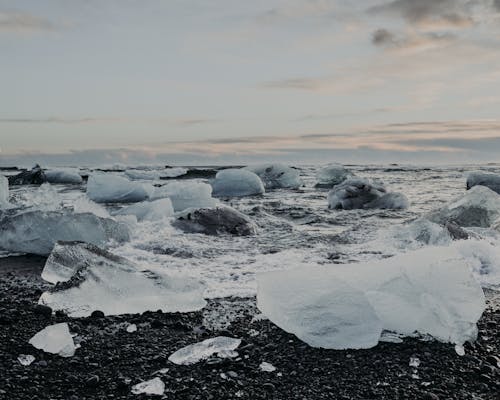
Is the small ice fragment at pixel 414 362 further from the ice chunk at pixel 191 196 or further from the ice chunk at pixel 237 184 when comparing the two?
the ice chunk at pixel 237 184

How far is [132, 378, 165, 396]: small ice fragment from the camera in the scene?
2.03m

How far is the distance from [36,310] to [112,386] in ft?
3.63

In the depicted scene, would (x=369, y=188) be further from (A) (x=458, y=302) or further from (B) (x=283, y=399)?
(B) (x=283, y=399)

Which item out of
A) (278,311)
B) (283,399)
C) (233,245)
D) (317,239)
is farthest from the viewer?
(317,239)

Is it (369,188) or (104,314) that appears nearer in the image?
(104,314)

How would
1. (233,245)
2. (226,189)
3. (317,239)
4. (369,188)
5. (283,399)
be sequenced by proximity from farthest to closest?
(226,189) < (369,188) < (317,239) < (233,245) < (283,399)

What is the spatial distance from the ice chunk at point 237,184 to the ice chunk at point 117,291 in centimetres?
886

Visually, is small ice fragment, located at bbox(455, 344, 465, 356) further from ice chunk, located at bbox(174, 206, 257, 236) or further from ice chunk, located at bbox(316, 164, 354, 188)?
ice chunk, located at bbox(316, 164, 354, 188)

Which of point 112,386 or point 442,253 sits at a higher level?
point 442,253

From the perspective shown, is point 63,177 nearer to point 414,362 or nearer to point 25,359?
point 25,359

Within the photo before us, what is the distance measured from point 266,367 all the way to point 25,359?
3.49ft

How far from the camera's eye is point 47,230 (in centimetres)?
490

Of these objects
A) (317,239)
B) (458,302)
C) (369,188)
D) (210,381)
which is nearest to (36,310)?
(210,381)

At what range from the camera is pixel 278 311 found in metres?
2.66
